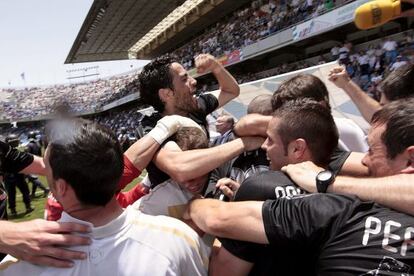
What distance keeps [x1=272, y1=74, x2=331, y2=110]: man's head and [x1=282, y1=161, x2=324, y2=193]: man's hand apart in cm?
60

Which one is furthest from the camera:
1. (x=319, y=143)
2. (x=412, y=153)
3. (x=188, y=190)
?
(x=188, y=190)

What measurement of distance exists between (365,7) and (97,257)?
5.85 feet

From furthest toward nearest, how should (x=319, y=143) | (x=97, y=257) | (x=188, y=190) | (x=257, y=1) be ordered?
(x=257, y=1) < (x=188, y=190) < (x=319, y=143) < (x=97, y=257)

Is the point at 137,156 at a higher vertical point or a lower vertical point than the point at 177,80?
lower

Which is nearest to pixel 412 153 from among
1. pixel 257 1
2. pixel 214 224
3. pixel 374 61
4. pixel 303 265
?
pixel 303 265

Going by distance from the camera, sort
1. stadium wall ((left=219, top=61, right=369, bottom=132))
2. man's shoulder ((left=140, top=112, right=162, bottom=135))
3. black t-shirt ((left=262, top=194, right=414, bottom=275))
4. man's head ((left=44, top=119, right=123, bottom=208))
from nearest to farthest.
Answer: black t-shirt ((left=262, top=194, right=414, bottom=275)), man's head ((left=44, top=119, right=123, bottom=208)), man's shoulder ((left=140, top=112, right=162, bottom=135)), stadium wall ((left=219, top=61, right=369, bottom=132))

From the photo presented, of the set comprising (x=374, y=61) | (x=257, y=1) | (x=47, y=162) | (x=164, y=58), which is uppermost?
(x=257, y=1)

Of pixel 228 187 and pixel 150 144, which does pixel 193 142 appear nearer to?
pixel 150 144

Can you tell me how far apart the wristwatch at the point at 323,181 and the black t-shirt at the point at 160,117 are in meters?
1.01

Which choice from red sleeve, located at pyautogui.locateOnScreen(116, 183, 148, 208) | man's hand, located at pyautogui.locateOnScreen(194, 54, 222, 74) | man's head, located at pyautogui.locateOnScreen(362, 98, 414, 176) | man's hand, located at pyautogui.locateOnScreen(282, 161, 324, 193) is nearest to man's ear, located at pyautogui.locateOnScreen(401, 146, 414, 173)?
man's head, located at pyautogui.locateOnScreen(362, 98, 414, 176)

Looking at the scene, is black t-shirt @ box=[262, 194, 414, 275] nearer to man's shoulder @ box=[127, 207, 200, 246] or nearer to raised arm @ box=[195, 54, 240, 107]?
man's shoulder @ box=[127, 207, 200, 246]

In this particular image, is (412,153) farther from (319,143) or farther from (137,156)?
(137,156)

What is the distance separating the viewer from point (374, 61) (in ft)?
49.9

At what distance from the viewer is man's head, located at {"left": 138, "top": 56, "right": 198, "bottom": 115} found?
2895 mm
